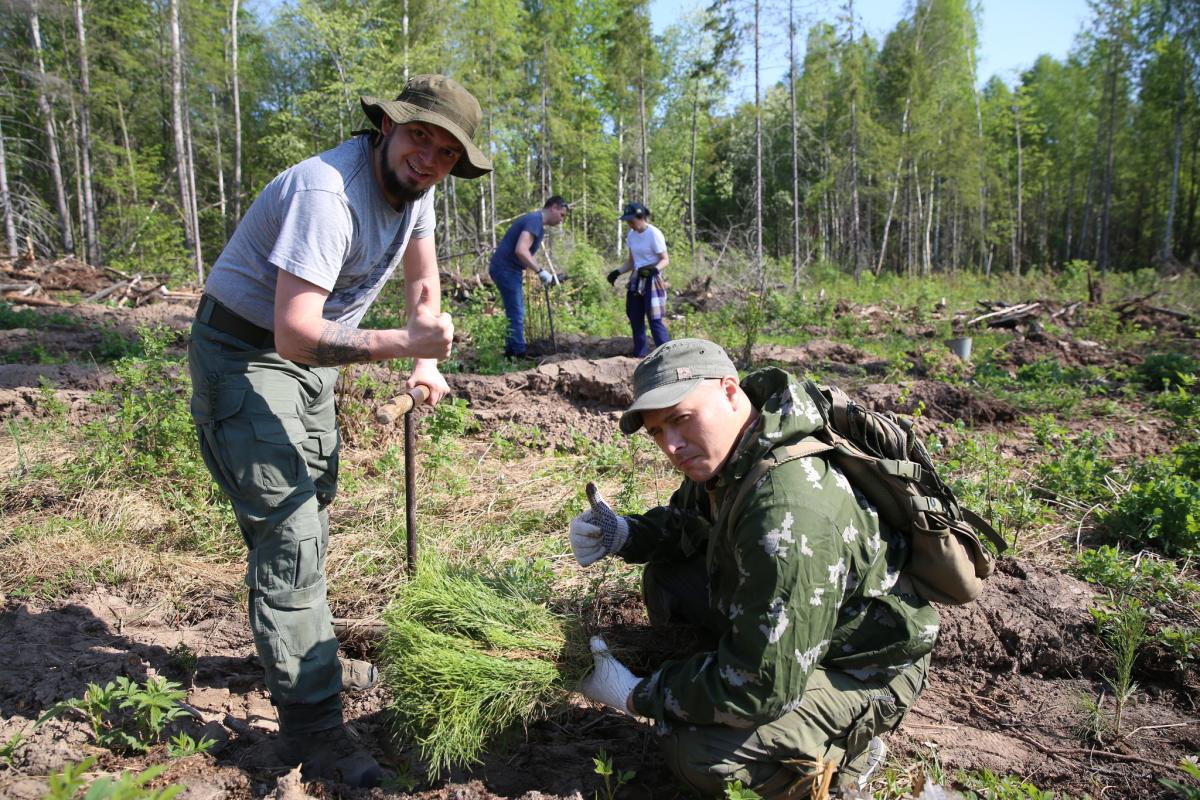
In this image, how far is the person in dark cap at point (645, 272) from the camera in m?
8.41

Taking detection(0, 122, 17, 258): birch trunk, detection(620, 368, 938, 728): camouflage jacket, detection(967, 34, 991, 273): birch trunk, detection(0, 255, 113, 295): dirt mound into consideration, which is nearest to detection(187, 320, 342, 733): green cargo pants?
detection(620, 368, 938, 728): camouflage jacket

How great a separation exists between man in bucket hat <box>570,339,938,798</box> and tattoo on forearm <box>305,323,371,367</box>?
30.2 inches

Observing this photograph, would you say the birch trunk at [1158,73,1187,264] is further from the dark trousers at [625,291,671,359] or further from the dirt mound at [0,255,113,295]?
the dirt mound at [0,255,113,295]

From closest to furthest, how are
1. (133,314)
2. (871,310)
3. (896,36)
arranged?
1. (133,314)
2. (871,310)
3. (896,36)

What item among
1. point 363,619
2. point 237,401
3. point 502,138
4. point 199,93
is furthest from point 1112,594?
point 199,93

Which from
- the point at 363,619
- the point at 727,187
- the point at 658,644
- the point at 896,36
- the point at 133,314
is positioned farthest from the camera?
the point at 727,187

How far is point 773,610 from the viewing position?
1.74 m

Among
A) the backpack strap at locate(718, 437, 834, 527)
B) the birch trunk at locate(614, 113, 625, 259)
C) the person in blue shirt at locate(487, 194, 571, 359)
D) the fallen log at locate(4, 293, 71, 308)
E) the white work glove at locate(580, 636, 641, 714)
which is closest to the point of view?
the backpack strap at locate(718, 437, 834, 527)

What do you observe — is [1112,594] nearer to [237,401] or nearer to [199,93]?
[237,401]

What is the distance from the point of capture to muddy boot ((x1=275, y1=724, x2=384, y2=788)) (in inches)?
81.6

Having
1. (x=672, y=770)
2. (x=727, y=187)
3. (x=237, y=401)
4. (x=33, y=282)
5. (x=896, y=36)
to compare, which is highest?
(x=896, y=36)

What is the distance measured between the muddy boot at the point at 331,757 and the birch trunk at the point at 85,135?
20.3 m

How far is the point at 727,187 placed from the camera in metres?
32.0

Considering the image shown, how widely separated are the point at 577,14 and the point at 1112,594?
26702mm
